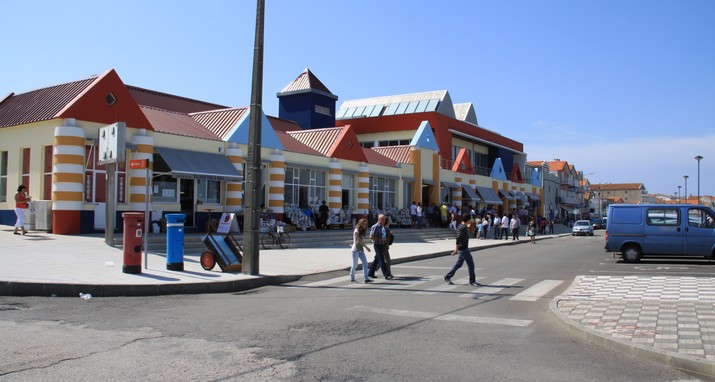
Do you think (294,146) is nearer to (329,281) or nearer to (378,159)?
(378,159)

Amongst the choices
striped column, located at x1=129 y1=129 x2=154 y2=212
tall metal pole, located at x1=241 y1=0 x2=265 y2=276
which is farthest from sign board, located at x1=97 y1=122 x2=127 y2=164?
striped column, located at x1=129 y1=129 x2=154 y2=212

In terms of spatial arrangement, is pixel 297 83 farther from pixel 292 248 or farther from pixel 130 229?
pixel 130 229

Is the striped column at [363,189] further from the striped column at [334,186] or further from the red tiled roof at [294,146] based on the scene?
the red tiled roof at [294,146]

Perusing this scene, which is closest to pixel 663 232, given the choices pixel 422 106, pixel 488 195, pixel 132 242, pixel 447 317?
pixel 447 317

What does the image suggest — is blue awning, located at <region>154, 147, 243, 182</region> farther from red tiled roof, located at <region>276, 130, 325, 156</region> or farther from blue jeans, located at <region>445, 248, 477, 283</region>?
blue jeans, located at <region>445, 248, 477, 283</region>

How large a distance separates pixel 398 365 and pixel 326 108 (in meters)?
38.1

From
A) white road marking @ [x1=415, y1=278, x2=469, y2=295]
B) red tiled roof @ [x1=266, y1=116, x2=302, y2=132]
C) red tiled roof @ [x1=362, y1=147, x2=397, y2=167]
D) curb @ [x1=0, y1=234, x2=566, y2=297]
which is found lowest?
white road marking @ [x1=415, y1=278, x2=469, y2=295]

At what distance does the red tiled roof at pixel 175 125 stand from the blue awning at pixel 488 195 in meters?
28.2

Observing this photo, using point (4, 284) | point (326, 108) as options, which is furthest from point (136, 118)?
point (326, 108)

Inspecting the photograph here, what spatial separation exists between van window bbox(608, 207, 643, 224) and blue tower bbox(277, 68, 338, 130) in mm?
26091

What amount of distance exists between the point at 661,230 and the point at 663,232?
0.08 metres

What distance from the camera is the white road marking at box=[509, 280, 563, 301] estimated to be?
11.2 metres

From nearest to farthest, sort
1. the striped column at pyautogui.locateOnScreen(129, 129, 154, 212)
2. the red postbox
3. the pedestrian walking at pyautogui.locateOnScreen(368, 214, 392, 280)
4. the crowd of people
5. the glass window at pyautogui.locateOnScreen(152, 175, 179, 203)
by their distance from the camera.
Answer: the red postbox
the crowd of people
the pedestrian walking at pyautogui.locateOnScreen(368, 214, 392, 280)
the striped column at pyautogui.locateOnScreen(129, 129, 154, 212)
the glass window at pyautogui.locateOnScreen(152, 175, 179, 203)

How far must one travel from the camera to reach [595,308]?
9.26m
